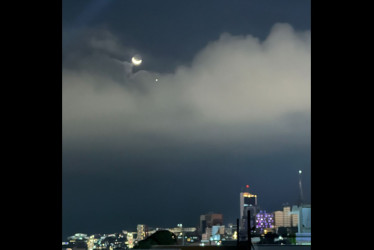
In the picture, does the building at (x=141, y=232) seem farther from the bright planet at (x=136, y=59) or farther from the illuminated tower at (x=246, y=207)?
the bright planet at (x=136, y=59)

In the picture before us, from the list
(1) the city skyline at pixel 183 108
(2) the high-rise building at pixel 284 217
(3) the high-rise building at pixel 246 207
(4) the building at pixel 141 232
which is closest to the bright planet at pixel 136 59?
(1) the city skyline at pixel 183 108

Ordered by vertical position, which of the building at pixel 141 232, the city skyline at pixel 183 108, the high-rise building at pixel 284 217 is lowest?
the building at pixel 141 232

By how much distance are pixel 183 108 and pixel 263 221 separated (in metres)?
2.99

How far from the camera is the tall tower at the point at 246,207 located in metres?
7.78

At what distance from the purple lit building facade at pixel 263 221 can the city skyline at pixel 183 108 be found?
0.58ft

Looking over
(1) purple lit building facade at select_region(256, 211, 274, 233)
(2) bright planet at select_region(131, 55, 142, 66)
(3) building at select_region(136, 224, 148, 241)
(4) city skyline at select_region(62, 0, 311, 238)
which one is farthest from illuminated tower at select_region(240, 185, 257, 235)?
(2) bright planet at select_region(131, 55, 142, 66)

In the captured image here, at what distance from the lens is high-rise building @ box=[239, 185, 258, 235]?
25.6 ft

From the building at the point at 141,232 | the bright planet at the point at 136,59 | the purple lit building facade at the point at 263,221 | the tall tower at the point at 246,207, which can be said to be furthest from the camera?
the building at the point at 141,232

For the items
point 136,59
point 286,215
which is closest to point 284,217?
point 286,215
